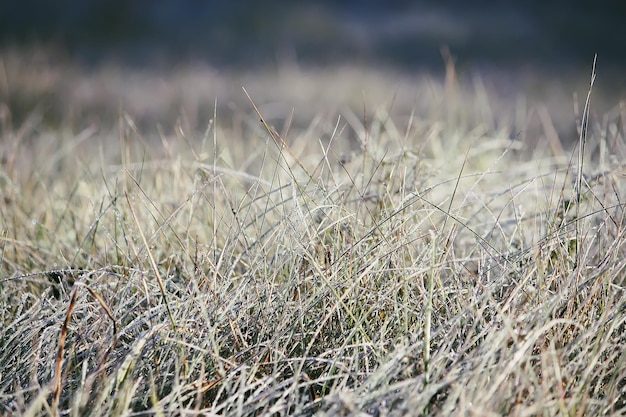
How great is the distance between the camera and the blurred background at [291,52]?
4773 millimetres

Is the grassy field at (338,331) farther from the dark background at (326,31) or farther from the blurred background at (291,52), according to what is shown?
the dark background at (326,31)

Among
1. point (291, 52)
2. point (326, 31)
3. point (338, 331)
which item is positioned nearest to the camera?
point (338, 331)

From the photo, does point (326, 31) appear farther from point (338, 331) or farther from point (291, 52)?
point (338, 331)

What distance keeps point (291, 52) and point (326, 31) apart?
194 cm

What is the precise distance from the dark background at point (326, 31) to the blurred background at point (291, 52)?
1.2 inches

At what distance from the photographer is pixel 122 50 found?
755 cm

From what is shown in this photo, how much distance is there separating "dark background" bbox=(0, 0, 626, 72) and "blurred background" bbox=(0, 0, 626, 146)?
30mm

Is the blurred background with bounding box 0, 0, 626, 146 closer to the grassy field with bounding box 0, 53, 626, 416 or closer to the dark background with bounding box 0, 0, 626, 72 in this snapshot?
the dark background with bounding box 0, 0, 626, 72

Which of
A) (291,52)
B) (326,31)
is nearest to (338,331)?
(291,52)

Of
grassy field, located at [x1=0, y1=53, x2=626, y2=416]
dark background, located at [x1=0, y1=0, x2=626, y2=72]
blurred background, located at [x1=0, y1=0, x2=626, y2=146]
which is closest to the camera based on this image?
grassy field, located at [x1=0, y1=53, x2=626, y2=416]

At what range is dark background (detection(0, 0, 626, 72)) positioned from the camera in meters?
7.44

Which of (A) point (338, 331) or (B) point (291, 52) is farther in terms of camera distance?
(B) point (291, 52)

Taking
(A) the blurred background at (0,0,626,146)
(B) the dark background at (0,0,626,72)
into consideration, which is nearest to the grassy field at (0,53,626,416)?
(A) the blurred background at (0,0,626,146)

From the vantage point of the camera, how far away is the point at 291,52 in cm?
704
